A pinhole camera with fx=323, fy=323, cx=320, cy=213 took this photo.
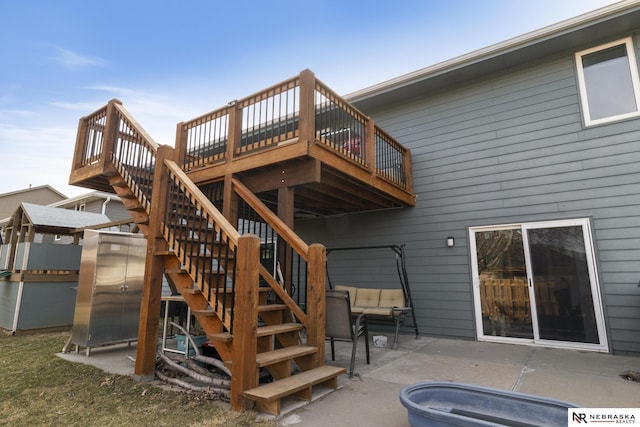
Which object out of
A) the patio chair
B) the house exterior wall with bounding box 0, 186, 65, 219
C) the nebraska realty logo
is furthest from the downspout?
Result: the nebraska realty logo

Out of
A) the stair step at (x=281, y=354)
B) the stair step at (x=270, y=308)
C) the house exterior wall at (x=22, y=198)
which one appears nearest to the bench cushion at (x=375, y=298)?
the stair step at (x=270, y=308)

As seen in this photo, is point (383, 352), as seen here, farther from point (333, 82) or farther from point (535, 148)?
point (333, 82)

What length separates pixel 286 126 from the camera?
13.0 feet

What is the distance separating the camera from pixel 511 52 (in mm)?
5234

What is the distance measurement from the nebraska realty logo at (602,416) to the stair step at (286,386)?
175cm

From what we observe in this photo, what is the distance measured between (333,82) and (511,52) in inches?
204

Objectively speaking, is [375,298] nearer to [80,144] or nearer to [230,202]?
[230,202]

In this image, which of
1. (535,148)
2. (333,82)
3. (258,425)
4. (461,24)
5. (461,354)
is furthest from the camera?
(333,82)

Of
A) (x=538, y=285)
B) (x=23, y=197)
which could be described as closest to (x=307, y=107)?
(x=538, y=285)

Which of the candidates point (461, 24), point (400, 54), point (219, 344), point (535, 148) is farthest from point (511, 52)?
point (219, 344)

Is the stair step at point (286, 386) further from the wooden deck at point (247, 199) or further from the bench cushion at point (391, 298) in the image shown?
the bench cushion at point (391, 298)

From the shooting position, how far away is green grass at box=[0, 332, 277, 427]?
2.44m

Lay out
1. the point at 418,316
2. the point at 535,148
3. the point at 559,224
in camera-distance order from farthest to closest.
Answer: the point at 418,316 < the point at 535,148 < the point at 559,224

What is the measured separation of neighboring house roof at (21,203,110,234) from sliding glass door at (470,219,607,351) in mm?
8869
